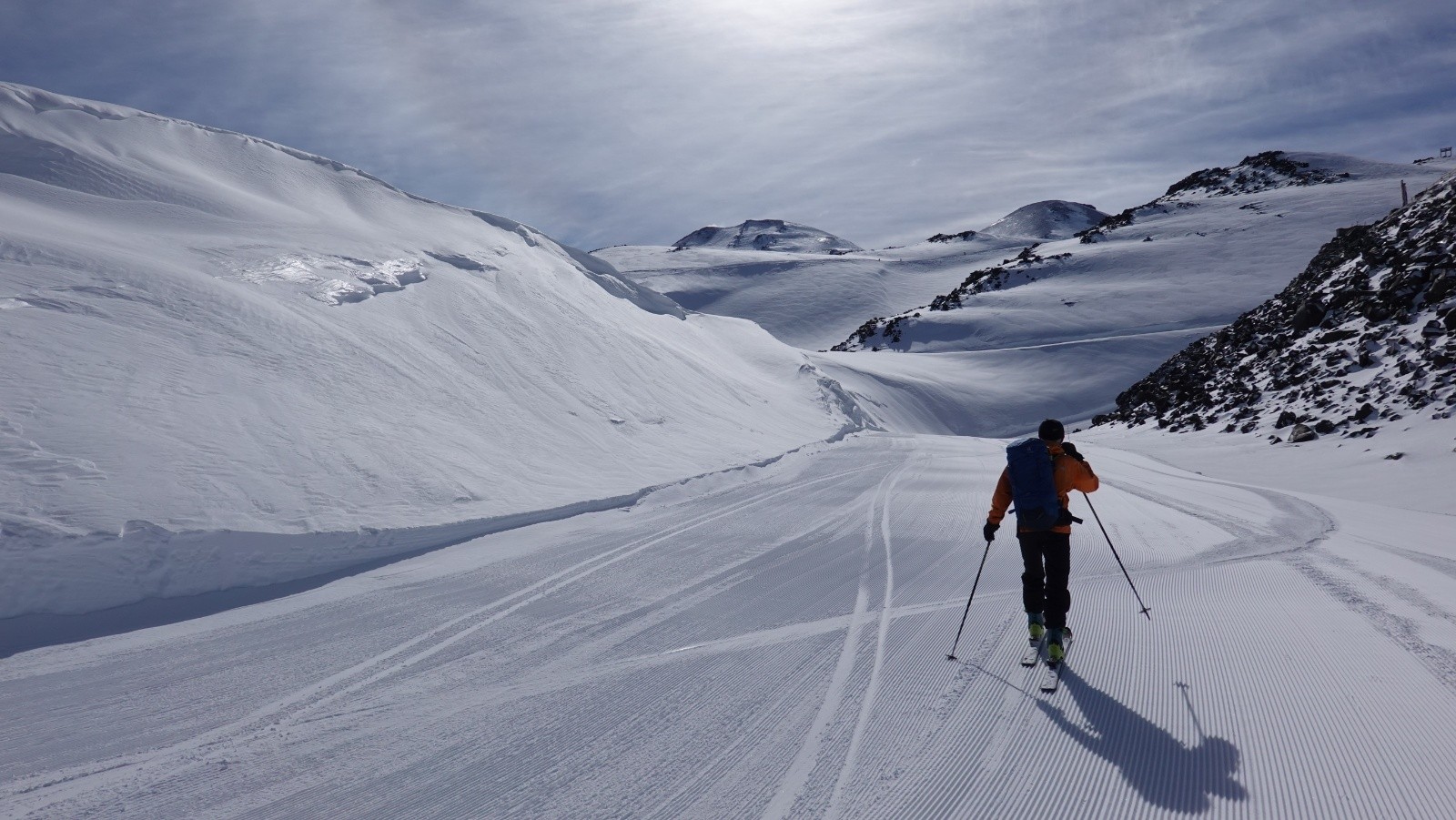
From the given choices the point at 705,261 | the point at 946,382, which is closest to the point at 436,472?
the point at 946,382

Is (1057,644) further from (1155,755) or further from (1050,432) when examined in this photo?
(1050,432)

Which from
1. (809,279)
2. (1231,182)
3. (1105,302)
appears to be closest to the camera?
(1105,302)

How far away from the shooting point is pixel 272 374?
10.9m

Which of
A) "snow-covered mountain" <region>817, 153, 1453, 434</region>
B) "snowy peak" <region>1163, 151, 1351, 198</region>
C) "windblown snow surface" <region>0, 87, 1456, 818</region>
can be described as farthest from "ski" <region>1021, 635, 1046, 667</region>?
"snowy peak" <region>1163, 151, 1351, 198</region>

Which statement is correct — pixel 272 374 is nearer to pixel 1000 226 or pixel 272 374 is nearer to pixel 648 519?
pixel 648 519

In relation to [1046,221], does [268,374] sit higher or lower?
lower

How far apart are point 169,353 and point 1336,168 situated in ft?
386

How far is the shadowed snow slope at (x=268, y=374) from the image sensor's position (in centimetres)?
729

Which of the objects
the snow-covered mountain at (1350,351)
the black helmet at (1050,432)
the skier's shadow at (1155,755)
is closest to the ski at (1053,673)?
the skier's shadow at (1155,755)

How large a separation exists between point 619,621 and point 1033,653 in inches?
126

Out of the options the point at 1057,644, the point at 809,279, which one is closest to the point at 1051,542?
the point at 1057,644

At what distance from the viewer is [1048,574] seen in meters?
5.37

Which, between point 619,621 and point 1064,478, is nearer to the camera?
point 1064,478

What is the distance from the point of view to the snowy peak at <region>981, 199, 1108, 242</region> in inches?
6826
